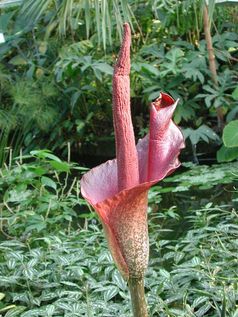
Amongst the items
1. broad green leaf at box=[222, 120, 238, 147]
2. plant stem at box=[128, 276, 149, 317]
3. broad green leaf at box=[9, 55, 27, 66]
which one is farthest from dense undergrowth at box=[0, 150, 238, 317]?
broad green leaf at box=[9, 55, 27, 66]

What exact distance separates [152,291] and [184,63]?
4445mm

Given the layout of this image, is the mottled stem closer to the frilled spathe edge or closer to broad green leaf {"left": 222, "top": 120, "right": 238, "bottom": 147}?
the frilled spathe edge

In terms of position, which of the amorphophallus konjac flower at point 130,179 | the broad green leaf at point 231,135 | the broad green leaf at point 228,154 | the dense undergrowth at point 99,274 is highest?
the amorphophallus konjac flower at point 130,179

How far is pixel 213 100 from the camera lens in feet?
20.5

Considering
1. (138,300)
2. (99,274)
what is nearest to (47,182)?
(99,274)

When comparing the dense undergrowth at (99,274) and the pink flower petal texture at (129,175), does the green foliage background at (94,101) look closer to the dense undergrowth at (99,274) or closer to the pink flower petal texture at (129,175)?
the dense undergrowth at (99,274)

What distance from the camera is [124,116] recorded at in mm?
1210

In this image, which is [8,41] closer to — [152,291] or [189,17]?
[189,17]

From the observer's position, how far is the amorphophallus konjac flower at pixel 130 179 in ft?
3.96

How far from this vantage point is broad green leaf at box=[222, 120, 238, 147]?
483cm

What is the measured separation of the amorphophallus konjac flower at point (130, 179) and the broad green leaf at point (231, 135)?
355cm

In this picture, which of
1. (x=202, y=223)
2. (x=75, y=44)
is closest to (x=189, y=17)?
(x=75, y=44)

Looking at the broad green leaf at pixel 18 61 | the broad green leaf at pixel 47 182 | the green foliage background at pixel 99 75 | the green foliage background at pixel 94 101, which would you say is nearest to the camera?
the broad green leaf at pixel 47 182

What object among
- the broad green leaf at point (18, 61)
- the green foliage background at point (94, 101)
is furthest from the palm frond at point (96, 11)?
the broad green leaf at point (18, 61)
